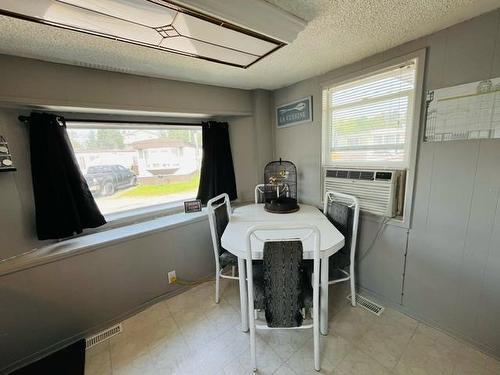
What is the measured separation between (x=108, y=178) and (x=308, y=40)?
2.14 m

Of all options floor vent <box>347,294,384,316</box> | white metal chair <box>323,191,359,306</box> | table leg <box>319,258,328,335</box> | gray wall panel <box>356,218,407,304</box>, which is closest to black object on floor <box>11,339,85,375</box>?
table leg <box>319,258,328,335</box>

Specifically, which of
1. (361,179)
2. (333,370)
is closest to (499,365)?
(333,370)

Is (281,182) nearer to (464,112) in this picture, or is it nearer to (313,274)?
(313,274)

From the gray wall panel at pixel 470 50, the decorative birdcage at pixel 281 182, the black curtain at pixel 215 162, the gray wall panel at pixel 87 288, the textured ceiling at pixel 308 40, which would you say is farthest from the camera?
the black curtain at pixel 215 162

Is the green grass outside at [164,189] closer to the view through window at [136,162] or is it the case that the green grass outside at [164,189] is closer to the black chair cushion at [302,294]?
the view through window at [136,162]

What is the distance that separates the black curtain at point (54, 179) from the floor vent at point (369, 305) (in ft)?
8.25

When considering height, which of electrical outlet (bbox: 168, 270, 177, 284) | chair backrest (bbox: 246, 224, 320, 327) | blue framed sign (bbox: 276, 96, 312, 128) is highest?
blue framed sign (bbox: 276, 96, 312, 128)

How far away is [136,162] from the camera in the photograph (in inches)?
91.0

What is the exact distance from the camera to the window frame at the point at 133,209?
1951 mm

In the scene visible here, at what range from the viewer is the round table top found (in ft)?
4.58

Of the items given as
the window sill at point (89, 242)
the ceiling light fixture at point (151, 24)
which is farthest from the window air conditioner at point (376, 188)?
the window sill at point (89, 242)

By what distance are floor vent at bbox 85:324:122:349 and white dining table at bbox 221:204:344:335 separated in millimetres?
1044

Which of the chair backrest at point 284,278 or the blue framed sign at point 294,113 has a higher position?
the blue framed sign at point 294,113

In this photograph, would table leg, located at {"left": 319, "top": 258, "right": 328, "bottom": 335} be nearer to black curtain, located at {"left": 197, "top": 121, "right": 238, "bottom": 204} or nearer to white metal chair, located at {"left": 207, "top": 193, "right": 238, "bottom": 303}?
white metal chair, located at {"left": 207, "top": 193, "right": 238, "bottom": 303}
